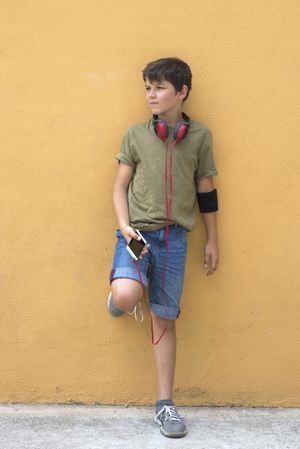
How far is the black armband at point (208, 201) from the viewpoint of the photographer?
3.46 meters

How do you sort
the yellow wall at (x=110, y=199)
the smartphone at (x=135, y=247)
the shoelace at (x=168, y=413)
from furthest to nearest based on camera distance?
the yellow wall at (x=110, y=199), the shoelace at (x=168, y=413), the smartphone at (x=135, y=247)

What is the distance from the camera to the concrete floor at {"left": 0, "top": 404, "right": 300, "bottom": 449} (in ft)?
10.5

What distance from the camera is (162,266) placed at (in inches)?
134

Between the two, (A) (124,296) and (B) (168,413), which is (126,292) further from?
(B) (168,413)

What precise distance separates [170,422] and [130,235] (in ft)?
3.17

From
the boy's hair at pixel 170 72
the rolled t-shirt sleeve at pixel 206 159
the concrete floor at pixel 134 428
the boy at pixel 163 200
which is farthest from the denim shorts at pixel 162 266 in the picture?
the boy's hair at pixel 170 72

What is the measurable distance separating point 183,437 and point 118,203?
123 centimetres

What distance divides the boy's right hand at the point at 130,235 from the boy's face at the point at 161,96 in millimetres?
611

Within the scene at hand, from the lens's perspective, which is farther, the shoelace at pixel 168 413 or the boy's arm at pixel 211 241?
the boy's arm at pixel 211 241

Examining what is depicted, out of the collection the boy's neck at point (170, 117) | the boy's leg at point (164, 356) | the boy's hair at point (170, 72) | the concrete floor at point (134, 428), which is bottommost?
the concrete floor at point (134, 428)

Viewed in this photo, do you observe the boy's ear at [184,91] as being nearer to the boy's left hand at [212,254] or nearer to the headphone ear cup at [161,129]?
the headphone ear cup at [161,129]

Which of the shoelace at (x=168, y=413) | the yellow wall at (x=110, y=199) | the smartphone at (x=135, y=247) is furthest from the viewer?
the yellow wall at (x=110, y=199)

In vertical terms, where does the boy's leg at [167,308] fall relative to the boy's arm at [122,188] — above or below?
below

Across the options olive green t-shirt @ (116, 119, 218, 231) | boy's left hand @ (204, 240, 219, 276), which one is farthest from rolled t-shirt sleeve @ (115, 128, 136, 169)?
boy's left hand @ (204, 240, 219, 276)
